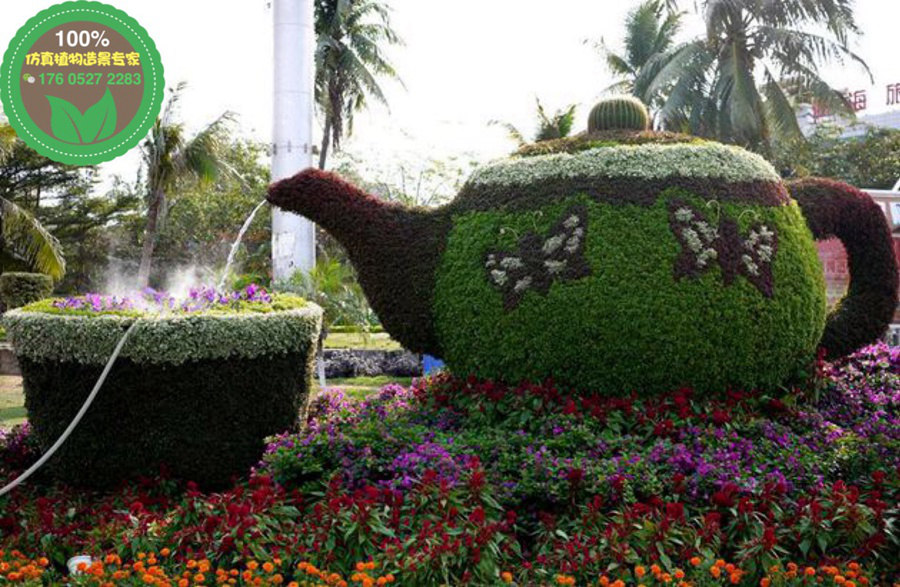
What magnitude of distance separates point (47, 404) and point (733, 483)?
3989mm

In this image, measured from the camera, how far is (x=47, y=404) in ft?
18.8

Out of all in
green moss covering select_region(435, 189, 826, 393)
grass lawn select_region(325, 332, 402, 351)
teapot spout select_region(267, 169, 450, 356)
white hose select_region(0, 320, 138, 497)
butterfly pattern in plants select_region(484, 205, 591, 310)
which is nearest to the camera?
white hose select_region(0, 320, 138, 497)

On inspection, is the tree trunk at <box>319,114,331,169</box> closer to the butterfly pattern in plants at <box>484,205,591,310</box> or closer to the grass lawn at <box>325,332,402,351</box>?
the grass lawn at <box>325,332,402,351</box>

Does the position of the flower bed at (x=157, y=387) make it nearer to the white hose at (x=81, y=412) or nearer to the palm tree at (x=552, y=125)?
the white hose at (x=81, y=412)

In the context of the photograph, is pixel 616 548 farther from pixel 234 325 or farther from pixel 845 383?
pixel 845 383

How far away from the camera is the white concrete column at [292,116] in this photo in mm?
11945

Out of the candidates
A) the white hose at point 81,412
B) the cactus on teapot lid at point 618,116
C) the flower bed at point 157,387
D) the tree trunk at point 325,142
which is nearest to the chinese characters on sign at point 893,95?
the tree trunk at point 325,142

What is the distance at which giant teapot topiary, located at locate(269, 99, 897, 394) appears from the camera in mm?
5484

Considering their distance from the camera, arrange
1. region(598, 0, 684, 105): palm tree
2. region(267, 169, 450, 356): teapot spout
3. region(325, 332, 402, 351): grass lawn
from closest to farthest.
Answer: region(267, 169, 450, 356): teapot spout
region(325, 332, 402, 351): grass lawn
region(598, 0, 684, 105): palm tree

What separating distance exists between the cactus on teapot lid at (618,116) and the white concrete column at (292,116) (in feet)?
19.4

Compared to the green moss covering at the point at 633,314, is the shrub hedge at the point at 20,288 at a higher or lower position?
lower

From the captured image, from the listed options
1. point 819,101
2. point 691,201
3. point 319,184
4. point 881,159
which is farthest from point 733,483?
point 881,159

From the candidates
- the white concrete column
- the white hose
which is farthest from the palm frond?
the white hose

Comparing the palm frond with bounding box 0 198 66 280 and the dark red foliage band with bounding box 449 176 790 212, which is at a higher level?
the dark red foliage band with bounding box 449 176 790 212
